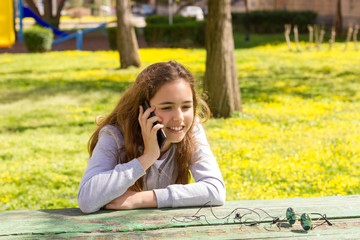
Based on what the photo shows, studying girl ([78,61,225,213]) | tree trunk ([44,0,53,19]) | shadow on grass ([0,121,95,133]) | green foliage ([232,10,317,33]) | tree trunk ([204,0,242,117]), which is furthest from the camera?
tree trunk ([44,0,53,19])

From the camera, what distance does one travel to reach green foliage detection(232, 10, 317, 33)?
1131 inches

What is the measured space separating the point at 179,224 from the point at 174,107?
681 millimetres

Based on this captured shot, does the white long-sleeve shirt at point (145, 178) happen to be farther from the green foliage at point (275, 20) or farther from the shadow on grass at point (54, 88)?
the green foliage at point (275, 20)

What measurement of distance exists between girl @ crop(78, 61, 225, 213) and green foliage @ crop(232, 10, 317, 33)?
27106mm

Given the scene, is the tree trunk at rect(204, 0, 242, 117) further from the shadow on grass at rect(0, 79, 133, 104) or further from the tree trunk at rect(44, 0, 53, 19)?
the tree trunk at rect(44, 0, 53, 19)

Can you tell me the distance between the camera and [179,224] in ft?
7.11

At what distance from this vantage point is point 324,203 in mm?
2480

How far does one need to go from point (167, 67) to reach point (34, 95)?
986 cm

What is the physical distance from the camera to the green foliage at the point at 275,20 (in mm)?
28734

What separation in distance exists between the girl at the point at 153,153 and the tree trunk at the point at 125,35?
12.9 metres

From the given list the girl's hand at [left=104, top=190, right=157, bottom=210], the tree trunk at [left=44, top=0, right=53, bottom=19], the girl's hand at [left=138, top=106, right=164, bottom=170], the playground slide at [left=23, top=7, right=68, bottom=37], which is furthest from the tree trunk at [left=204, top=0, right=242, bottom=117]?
the tree trunk at [left=44, top=0, right=53, bottom=19]

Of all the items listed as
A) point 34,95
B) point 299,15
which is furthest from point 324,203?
point 299,15

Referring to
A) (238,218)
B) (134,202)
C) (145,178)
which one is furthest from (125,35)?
(238,218)

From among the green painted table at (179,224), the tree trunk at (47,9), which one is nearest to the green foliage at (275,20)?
the tree trunk at (47,9)
